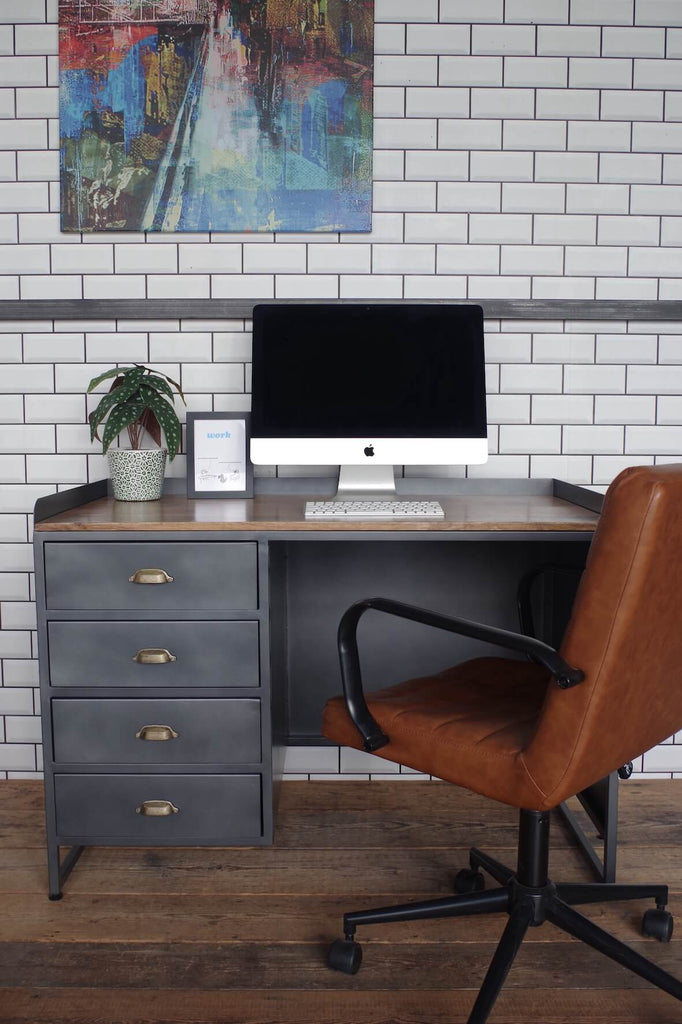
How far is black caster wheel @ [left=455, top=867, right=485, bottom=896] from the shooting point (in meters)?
2.03

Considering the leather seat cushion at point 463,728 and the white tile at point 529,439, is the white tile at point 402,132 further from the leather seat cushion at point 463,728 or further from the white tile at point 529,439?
the leather seat cushion at point 463,728

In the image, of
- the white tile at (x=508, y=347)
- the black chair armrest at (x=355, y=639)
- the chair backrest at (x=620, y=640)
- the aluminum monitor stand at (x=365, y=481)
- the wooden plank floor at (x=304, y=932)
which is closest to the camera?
the chair backrest at (x=620, y=640)

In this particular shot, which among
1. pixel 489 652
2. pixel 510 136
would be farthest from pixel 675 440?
pixel 510 136

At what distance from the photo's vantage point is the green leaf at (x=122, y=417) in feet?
7.42

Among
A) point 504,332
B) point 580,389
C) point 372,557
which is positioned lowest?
point 372,557


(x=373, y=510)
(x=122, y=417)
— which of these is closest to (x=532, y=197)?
(x=373, y=510)

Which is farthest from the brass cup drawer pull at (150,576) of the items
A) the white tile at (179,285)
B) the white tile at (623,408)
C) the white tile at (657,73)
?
the white tile at (657,73)

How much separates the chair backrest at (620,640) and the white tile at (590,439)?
1304mm

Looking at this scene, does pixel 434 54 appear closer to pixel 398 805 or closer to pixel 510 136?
pixel 510 136

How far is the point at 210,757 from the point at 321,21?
7.13ft

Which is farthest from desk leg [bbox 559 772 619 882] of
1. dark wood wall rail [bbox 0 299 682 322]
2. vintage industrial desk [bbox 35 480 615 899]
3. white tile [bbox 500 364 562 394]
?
dark wood wall rail [bbox 0 299 682 322]

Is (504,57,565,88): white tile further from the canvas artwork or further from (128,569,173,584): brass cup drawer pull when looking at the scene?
(128,569,173,584): brass cup drawer pull

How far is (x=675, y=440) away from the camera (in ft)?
8.81

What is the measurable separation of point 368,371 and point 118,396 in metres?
0.70
